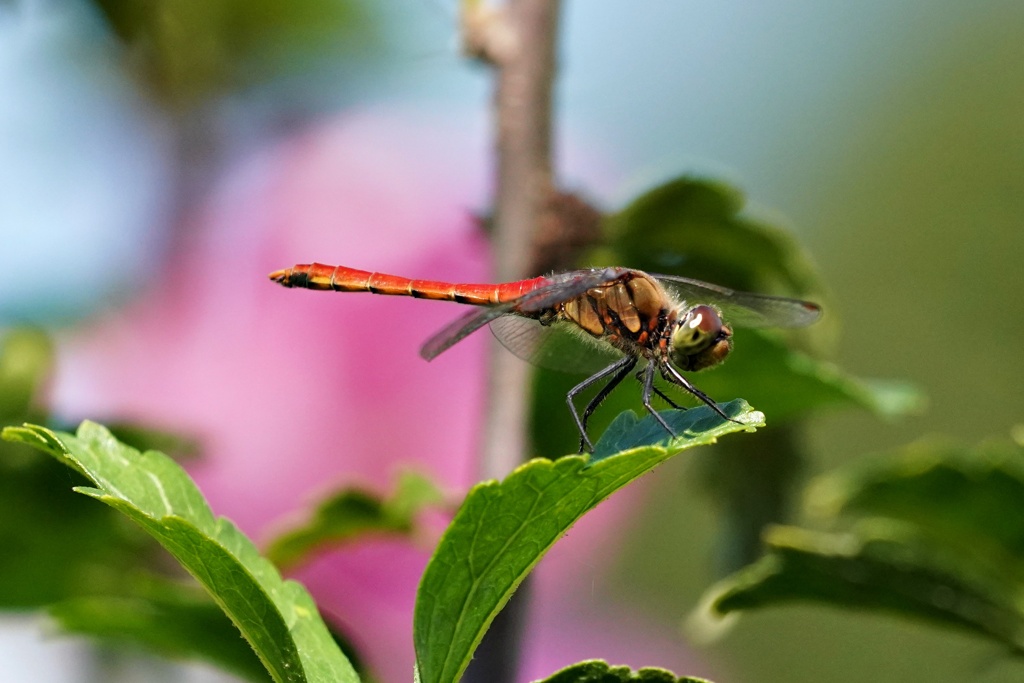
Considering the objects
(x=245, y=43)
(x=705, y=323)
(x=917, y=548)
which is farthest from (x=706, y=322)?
(x=245, y=43)

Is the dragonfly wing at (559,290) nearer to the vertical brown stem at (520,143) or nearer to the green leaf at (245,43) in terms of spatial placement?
the vertical brown stem at (520,143)

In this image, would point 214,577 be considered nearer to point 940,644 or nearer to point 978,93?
point 940,644

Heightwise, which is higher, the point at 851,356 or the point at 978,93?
the point at 978,93

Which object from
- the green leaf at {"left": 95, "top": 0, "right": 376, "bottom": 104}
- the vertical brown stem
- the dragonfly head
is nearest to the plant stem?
the vertical brown stem

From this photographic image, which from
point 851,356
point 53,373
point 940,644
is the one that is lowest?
point 53,373

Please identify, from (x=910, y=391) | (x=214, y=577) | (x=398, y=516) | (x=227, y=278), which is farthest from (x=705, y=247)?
(x=227, y=278)

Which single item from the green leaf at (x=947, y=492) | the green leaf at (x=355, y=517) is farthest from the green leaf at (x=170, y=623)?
the green leaf at (x=947, y=492)
